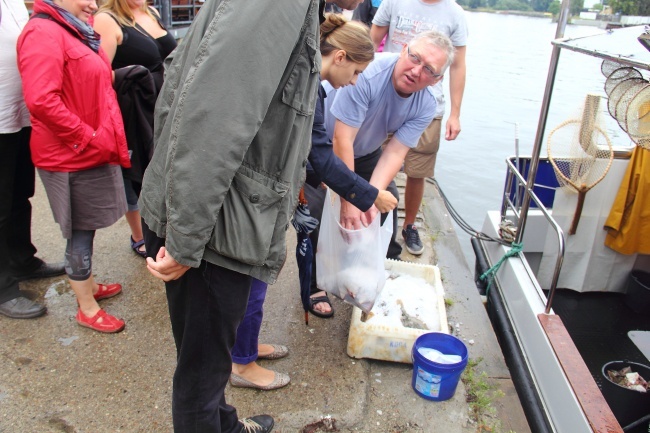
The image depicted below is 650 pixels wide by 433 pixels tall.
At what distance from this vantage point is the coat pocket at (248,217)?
1354 mm

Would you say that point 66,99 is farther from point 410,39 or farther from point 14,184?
point 410,39

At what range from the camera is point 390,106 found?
2.63 meters

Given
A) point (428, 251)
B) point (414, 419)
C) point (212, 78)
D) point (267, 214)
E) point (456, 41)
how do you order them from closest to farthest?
point (212, 78)
point (267, 214)
point (414, 419)
point (456, 41)
point (428, 251)

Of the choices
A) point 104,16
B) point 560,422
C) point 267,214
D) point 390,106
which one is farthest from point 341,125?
point 560,422

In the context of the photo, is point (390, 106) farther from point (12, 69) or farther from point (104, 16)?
point (12, 69)

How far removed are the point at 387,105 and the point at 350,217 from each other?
0.61 metres

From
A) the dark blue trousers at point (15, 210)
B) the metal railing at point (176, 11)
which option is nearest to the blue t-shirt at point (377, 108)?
the dark blue trousers at point (15, 210)

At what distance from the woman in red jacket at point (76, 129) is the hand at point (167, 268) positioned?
47.0 inches

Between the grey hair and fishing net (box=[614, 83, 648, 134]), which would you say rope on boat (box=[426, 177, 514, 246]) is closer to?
fishing net (box=[614, 83, 648, 134])

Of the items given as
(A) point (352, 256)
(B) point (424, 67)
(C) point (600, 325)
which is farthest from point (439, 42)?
(C) point (600, 325)

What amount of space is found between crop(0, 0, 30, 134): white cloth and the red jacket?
182 mm

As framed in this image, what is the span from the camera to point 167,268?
1.39 m

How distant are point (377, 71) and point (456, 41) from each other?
143 cm

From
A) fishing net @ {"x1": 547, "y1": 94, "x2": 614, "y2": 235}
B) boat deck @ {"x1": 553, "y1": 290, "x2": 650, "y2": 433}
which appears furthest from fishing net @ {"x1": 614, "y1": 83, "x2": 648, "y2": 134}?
boat deck @ {"x1": 553, "y1": 290, "x2": 650, "y2": 433}
